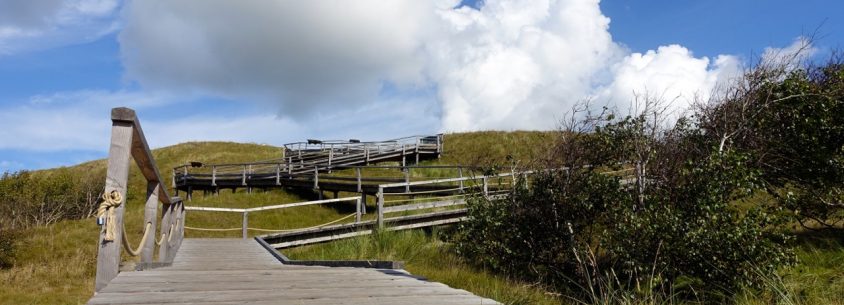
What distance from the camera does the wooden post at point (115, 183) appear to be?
3.74 meters

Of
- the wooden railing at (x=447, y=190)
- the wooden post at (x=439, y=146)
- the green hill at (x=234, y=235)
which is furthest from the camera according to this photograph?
the wooden post at (x=439, y=146)

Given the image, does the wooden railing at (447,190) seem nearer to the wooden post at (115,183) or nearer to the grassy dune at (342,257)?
the grassy dune at (342,257)

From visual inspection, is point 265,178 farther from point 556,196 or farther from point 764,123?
point 764,123

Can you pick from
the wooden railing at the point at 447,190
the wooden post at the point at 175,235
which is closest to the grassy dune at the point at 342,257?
Answer: the wooden railing at the point at 447,190

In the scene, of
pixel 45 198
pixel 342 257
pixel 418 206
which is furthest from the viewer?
pixel 45 198

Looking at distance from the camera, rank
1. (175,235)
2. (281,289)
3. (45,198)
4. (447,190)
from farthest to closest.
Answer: (45,198), (447,190), (175,235), (281,289)

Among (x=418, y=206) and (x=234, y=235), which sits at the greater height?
(x=418, y=206)

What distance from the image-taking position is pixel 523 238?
33.6 ft

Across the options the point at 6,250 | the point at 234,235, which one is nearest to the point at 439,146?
the point at 234,235

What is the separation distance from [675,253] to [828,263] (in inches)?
124

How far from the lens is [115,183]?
375cm

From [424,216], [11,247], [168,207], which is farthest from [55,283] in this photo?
[424,216]

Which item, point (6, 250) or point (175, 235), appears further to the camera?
point (6, 250)

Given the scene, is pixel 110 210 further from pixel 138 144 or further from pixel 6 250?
pixel 6 250
